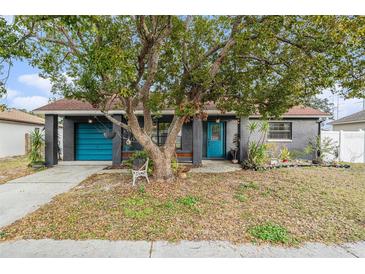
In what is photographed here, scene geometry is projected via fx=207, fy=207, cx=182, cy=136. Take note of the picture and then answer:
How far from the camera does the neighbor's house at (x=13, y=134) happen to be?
14781 millimetres

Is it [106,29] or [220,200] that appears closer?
[106,29]

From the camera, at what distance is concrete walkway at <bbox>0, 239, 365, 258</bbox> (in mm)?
3062

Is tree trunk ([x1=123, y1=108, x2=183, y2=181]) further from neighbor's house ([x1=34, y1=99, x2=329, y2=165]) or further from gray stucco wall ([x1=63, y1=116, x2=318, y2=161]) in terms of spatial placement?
gray stucco wall ([x1=63, y1=116, x2=318, y2=161])

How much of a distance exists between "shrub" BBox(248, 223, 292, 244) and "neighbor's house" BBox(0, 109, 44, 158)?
17607 mm

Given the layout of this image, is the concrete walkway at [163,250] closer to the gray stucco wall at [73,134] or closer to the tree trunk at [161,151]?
the tree trunk at [161,151]

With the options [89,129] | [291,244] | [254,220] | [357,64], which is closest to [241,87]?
[357,64]

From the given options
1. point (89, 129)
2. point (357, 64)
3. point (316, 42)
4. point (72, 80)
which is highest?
point (316, 42)

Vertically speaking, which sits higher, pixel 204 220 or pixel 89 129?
pixel 89 129

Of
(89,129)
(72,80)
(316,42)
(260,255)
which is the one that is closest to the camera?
(260,255)

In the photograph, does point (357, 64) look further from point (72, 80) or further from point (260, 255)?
point (72, 80)

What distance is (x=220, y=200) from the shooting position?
5188 mm

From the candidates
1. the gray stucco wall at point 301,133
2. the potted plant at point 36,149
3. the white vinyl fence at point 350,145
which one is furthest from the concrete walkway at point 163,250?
the white vinyl fence at point 350,145

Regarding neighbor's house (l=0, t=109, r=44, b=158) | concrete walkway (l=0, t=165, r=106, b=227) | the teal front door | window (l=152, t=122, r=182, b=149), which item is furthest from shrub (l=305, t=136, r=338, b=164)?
neighbor's house (l=0, t=109, r=44, b=158)
